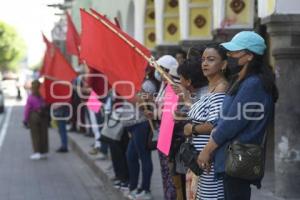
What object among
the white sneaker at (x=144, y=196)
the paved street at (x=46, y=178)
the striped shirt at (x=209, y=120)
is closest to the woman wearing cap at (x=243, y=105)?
the striped shirt at (x=209, y=120)

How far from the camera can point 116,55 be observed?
6973 mm

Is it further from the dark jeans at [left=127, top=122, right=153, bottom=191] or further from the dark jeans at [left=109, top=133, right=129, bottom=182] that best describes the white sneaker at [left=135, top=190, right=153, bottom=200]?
the dark jeans at [left=109, top=133, right=129, bottom=182]

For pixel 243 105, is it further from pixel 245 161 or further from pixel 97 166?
pixel 97 166

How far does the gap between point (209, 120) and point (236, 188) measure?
1.95 ft

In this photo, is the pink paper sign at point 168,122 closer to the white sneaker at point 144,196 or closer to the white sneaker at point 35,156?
the white sneaker at point 144,196

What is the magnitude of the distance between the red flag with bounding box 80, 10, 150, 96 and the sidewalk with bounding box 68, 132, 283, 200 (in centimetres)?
176

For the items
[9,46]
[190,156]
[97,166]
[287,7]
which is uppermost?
[9,46]

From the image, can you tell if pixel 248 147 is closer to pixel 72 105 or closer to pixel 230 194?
pixel 230 194

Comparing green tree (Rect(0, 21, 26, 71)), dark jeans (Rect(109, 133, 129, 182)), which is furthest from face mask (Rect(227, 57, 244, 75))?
green tree (Rect(0, 21, 26, 71))

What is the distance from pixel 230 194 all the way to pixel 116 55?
→ 9.70 feet

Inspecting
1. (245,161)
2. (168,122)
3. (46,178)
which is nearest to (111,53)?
(168,122)

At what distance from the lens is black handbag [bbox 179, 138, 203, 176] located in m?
4.76

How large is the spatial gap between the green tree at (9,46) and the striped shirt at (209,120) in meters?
81.8

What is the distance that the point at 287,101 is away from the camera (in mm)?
7438
